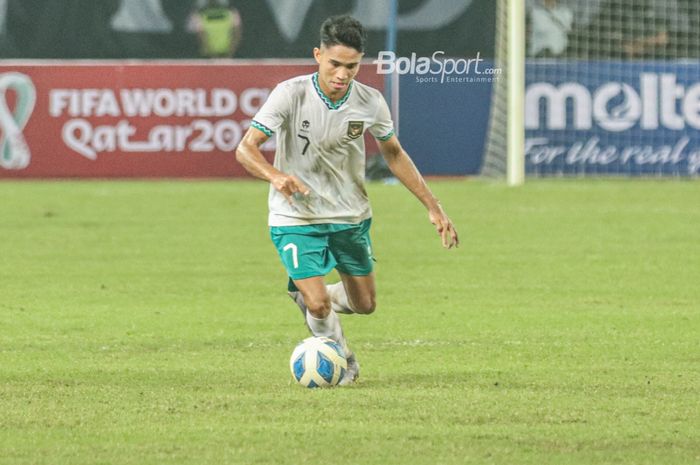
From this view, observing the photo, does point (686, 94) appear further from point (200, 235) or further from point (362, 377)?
point (362, 377)

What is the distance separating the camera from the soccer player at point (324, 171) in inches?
323

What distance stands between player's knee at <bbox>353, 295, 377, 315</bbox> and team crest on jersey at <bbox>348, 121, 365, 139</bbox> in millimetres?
900

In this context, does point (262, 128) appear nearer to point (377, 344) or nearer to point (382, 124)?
point (382, 124)

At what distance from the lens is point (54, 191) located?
22.9 meters

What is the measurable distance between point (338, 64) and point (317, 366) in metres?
1.46

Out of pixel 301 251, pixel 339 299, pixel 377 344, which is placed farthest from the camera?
pixel 377 344

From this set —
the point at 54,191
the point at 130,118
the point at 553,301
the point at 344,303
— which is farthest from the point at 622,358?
the point at 130,118

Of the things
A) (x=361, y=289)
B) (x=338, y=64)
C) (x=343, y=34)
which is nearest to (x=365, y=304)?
(x=361, y=289)

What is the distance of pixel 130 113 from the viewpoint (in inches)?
971

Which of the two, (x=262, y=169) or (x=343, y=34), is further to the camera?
(x=343, y=34)

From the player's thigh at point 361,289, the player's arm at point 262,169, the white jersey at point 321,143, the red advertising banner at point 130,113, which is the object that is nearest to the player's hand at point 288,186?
the player's arm at point 262,169

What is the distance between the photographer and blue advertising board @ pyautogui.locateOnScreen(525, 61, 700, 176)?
24.6 meters

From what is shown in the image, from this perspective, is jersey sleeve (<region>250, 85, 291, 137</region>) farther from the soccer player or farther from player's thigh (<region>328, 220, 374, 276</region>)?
player's thigh (<region>328, 220, 374, 276</region>)

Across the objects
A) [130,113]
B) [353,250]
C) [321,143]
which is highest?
[321,143]
